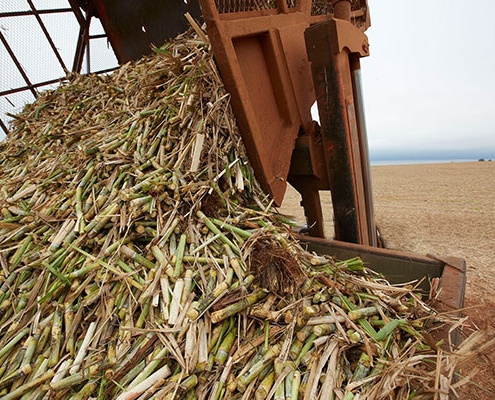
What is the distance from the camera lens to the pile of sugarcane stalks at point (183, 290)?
124cm

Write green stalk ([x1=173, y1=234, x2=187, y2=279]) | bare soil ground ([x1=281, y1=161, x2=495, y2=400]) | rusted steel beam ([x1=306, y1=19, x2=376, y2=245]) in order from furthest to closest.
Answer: bare soil ground ([x1=281, y1=161, x2=495, y2=400])
rusted steel beam ([x1=306, y1=19, x2=376, y2=245])
green stalk ([x1=173, y1=234, x2=187, y2=279])

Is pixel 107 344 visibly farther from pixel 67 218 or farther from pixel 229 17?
pixel 229 17

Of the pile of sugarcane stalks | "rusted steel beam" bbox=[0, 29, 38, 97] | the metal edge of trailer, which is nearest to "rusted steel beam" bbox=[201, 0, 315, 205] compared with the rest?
the pile of sugarcane stalks

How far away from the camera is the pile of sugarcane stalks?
49.0 inches

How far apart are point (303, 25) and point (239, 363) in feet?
8.49

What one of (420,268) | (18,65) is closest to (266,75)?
(420,268)

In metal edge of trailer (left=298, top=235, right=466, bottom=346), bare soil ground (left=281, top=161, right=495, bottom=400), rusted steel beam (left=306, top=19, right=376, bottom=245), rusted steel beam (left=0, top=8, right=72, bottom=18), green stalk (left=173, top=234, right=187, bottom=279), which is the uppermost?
rusted steel beam (left=0, top=8, right=72, bottom=18)

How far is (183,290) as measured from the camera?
57.2 inches

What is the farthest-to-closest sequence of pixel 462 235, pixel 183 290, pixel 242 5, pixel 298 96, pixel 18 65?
1. pixel 462 235
2. pixel 18 65
3. pixel 298 96
4. pixel 242 5
5. pixel 183 290

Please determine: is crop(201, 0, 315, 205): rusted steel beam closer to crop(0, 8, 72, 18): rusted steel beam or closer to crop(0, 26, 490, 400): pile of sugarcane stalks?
crop(0, 26, 490, 400): pile of sugarcane stalks

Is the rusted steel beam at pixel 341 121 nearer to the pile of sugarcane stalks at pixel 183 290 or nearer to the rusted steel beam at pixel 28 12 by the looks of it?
the pile of sugarcane stalks at pixel 183 290

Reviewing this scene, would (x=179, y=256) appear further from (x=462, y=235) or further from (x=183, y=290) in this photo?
(x=462, y=235)

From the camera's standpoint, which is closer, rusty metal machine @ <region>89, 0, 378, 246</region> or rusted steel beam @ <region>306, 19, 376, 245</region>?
rusty metal machine @ <region>89, 0, 378, 246</region>

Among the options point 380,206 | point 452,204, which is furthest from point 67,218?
point 452,204
